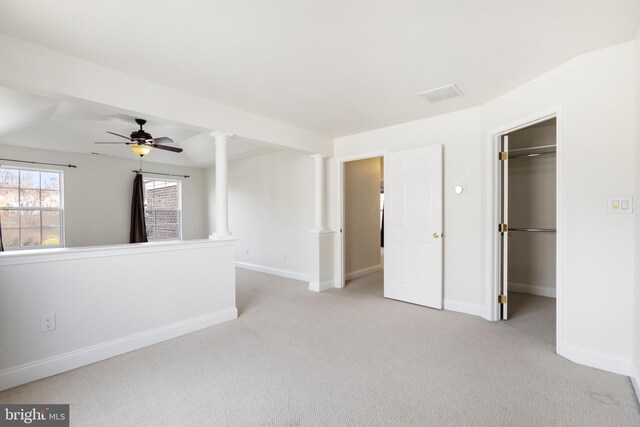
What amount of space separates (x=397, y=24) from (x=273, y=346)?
2.75 m

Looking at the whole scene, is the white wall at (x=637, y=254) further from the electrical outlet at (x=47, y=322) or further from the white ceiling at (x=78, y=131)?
the electrical outlet at (x=47, y=322)

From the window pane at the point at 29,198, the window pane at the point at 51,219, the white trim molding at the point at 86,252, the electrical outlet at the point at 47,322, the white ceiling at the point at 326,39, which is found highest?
the white ceiling at the point at 326,39

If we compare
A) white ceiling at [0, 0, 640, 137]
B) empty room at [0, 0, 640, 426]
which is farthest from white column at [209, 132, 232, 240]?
white ceiling at [0, 0, 640, 137]

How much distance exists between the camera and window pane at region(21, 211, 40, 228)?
538 cm

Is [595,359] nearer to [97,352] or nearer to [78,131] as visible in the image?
[97,352]

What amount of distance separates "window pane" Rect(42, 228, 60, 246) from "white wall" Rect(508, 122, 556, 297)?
787cm

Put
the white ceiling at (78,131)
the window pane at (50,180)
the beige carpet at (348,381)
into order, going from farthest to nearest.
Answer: the window pane at (50,180) < the white ceiling at (78,131) < the beige carpet at (348,381)

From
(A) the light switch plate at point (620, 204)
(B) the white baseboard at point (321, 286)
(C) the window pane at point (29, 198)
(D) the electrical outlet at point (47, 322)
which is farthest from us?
(C) the window pane at point (29, 198)

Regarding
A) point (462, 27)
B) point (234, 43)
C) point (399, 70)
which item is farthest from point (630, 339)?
point (234, 43)

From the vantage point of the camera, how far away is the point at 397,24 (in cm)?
198

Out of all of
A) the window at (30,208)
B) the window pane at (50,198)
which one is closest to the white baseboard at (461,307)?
the window at (30,208)

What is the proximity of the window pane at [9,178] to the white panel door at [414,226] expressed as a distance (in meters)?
6.35

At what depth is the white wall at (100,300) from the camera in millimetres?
2215

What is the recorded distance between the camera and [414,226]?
13.3 feet
